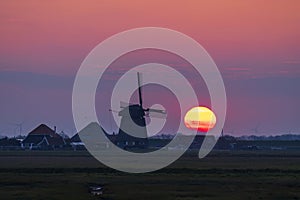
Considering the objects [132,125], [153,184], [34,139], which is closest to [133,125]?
[132,125]

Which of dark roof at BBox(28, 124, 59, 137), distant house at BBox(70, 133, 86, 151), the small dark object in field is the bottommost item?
the small dark object in field

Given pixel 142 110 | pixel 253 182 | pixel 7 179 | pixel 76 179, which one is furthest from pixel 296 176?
pixel 142 110

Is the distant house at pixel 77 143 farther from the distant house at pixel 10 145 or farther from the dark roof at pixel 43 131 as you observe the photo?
the distant house at pixel 10 145

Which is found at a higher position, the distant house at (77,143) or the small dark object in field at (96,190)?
the distant house at (77,143)

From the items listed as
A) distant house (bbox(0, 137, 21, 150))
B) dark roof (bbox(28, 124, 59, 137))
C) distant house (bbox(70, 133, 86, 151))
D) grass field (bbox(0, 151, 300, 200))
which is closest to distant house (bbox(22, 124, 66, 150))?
dark roof (bbox(28, 124, 59, 137))

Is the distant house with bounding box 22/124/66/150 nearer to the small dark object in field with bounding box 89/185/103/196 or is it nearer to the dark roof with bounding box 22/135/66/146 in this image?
the dark roof with bounding box 22/135/66/146

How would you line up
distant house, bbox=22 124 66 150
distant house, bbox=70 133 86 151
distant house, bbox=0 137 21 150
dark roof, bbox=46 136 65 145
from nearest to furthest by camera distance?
distant house, bbox=22 124 66 150
dark roof, bbox=46 136 65 145
distant house, bbox=70 133 86 151
distant house, bbox=0 137 21 150

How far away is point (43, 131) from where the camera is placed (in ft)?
577

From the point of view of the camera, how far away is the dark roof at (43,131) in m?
176

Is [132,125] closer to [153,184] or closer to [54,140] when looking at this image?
[54,140]

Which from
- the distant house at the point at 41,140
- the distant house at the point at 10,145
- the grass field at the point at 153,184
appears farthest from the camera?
the distant house at the point at 10,145

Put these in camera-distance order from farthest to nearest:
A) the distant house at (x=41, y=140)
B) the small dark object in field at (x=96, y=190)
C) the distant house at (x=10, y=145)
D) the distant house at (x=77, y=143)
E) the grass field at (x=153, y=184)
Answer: the distant house at (x=10, y=145) → the distant house at (x=77, y=143) → the distant house at (x=41, y=140) → the small dark object in field at (x=96, y=190) → the grass field at (x=153, y=184)

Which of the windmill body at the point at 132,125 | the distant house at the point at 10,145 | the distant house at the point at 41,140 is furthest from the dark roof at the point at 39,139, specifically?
the windmill body at the point at 132,125

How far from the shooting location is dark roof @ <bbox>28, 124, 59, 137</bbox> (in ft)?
576
